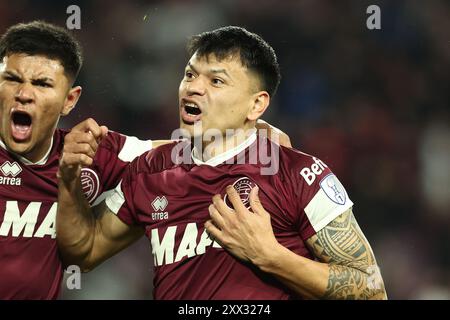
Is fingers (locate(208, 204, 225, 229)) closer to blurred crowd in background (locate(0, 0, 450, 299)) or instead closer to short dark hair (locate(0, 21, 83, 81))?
short dark hair (locate(0, 21, 83, 81))

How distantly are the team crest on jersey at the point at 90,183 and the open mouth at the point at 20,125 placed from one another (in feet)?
1.00

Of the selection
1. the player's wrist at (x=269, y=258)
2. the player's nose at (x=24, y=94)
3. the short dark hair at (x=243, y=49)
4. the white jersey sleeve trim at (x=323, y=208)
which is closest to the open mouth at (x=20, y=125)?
the player's nose at (x=24, y=94)

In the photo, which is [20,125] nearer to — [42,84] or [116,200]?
[42,84]

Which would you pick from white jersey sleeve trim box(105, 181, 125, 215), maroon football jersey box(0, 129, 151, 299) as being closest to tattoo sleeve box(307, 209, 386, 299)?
white jersey sleeve trim box(105, 181, 125, 215)

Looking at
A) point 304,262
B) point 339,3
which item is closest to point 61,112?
point 304,262

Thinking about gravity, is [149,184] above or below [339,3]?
below

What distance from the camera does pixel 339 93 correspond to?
6039mm

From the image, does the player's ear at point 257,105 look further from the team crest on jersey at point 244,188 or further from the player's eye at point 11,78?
the player's eye at point 11,78

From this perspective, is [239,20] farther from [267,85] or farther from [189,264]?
[189,264]

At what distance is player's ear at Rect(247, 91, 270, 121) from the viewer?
3.20 meters

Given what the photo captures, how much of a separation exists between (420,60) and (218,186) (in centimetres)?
376

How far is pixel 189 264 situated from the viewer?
293 centimetres

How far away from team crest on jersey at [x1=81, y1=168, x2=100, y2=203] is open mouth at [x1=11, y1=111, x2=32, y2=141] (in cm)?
30

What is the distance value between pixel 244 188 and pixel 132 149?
682mm
